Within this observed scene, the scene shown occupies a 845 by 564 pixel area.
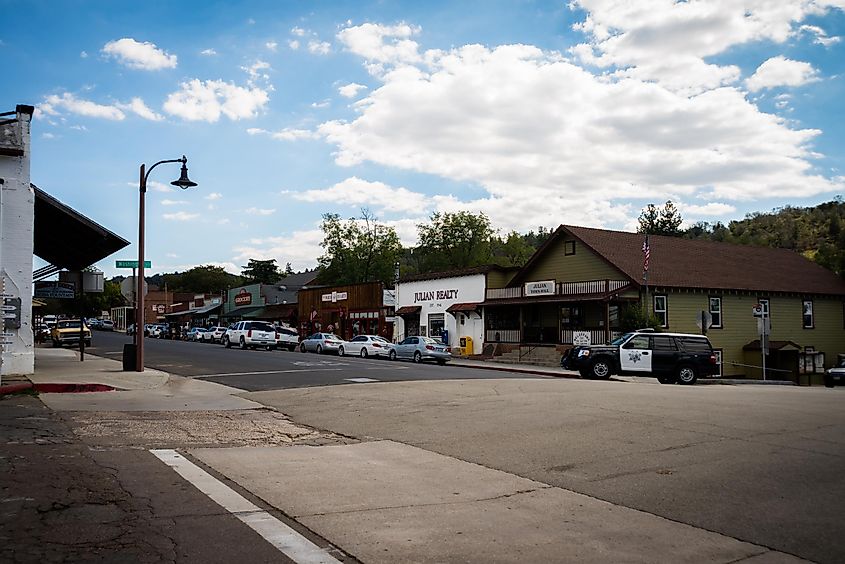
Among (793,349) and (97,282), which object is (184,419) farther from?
(793,349)

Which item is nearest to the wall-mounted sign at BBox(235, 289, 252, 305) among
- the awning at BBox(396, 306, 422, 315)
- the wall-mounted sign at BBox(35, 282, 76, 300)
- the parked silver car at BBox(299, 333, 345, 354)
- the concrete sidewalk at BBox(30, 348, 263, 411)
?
the awning at BBox(396, 306, 422, 315)

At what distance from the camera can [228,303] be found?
302 feet

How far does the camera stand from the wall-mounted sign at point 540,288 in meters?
40.8

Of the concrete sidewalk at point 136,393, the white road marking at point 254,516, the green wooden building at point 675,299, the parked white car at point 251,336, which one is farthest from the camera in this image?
the parked white car at point 251,336

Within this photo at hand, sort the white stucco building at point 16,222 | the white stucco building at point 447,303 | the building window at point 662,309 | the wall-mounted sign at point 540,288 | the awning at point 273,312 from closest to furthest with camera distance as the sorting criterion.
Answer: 1. the white stucco building at point 16,222
2. the building window at point 662,309
3. the wall-mounted sign at point 540,288
4. the white stucco building at point 447,303
5. the awning at point 273,312

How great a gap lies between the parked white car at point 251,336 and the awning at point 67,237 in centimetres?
1490

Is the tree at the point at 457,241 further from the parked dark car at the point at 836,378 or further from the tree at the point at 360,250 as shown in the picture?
the parked dark car at the point at 836,378

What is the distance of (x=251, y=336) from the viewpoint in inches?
1853

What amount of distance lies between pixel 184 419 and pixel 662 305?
28908 millimetres

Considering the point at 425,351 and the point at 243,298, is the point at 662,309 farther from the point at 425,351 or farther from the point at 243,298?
the point at 243,298

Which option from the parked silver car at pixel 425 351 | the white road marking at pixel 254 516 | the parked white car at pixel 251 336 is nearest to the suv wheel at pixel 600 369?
the parked silver car at pixel 425 351

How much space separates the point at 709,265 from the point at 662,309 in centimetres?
709

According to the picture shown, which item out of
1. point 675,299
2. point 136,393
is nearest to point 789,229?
point 675,299

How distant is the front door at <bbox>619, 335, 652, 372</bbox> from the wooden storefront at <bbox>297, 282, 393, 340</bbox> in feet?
95.8
